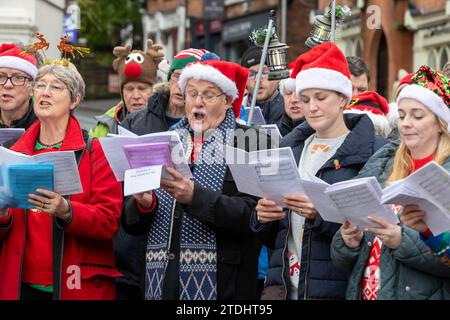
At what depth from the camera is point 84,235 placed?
19.9 feet

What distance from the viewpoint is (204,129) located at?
6.36 m

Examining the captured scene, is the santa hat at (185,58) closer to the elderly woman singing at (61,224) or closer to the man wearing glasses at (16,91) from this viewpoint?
the man wearing glasses at (16,91)

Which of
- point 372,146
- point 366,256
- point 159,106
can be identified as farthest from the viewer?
point 159,106

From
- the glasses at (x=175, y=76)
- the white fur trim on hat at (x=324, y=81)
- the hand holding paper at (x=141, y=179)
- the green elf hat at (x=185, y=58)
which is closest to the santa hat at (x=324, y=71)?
the white fur trim on hat at (x=324, y=81)

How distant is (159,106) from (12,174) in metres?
2.05

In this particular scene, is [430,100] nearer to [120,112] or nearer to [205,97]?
[205,97]

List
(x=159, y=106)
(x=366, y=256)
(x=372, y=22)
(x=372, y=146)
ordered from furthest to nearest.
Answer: (x=372, y=22) → (x=159, y=106) → (x=372, y=146) → (x=366, y=256)

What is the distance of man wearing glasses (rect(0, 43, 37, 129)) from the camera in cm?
725

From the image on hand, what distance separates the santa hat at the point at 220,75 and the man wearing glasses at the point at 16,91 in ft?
4.07

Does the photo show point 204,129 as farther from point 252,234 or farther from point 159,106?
point 159,106

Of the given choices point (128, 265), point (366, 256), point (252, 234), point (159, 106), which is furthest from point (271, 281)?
point (159, 106)

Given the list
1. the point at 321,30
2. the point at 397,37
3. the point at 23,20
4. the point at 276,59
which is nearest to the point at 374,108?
the point at 321,30

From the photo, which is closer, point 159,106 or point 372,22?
point 159,106

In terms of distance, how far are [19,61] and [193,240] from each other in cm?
197
